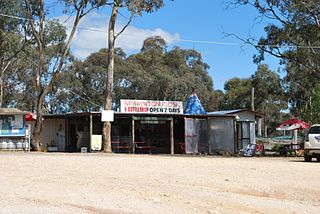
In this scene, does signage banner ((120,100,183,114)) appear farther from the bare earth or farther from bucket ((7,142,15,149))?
the bare earth

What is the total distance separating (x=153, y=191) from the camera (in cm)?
1001

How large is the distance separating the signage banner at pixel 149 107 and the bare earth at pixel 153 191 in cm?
1493

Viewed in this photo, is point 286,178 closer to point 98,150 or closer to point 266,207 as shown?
point 266,207

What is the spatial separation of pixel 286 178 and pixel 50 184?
252 inches

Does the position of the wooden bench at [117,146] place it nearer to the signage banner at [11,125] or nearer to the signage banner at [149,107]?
the signage banner at [149,107]

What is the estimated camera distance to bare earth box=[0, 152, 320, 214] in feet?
27.1

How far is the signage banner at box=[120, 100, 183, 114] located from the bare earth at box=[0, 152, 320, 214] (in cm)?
1493

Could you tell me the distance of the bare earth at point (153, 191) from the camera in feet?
27.1

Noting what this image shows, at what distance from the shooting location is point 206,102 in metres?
59.4

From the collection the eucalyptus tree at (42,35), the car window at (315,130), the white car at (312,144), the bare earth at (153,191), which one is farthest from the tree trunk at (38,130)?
the car window at (315,130)

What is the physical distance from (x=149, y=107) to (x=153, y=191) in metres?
20.2

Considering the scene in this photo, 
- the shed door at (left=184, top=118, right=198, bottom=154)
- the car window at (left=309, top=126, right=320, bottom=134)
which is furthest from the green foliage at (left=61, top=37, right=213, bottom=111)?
the car window at (left=309, top=126, right=320, bottom=134)

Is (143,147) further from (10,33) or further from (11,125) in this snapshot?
(10,33)

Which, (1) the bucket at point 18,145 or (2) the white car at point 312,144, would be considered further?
(1) the bucket at point 18,145
